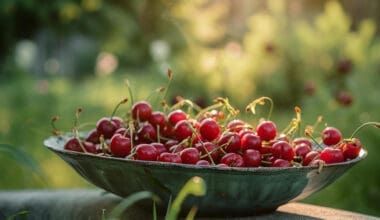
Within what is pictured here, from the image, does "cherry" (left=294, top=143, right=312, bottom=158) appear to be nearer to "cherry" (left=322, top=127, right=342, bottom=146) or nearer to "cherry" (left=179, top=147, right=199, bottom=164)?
"cherry" (left=322, top=127, right=342, bottom=146)

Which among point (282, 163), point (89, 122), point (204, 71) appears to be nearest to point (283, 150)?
point (282, 163)

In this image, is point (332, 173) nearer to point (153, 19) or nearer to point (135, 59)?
point (153, 19)

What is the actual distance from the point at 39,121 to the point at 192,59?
1519 millimetres

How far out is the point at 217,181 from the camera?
1.14 meters

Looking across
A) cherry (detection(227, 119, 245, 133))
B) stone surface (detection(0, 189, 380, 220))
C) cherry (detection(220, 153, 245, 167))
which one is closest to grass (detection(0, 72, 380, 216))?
stone surface (detection(0, 189, 380, 220))

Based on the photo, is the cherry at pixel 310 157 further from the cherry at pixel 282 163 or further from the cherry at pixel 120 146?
the cherry at pixel 120 146

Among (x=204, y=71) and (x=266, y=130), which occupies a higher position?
(x=266, y=130)

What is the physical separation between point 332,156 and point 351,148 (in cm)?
7

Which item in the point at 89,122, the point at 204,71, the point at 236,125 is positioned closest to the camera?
the point at 236,125

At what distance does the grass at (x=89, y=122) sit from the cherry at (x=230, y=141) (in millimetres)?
1007

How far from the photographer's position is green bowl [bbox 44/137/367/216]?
1.13m

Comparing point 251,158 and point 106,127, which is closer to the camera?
point 251,158

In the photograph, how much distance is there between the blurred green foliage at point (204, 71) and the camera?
3461mm

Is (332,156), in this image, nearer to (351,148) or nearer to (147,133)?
(351,148)
